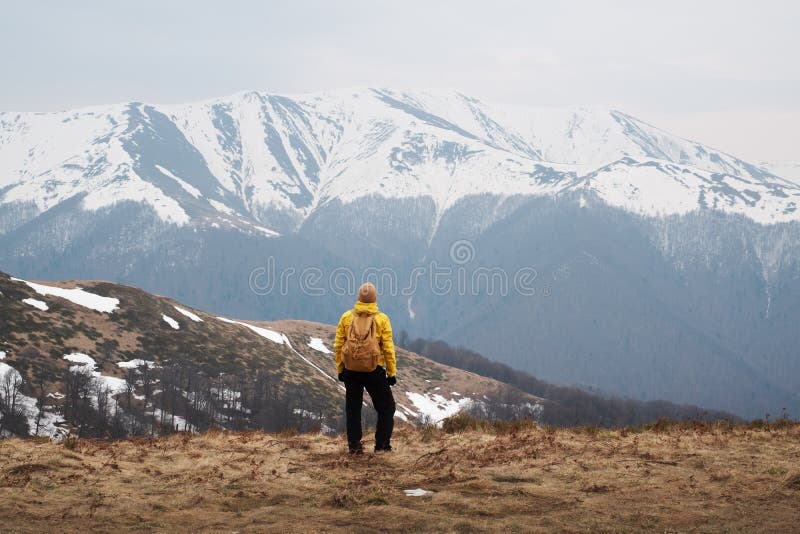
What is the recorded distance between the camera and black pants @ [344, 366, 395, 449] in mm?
18891

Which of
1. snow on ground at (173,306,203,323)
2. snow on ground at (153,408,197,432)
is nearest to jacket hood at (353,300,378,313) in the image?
snow on ground at (153,408,197,432)

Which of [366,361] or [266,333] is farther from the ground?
[366,361]

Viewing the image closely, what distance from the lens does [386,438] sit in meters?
19.4

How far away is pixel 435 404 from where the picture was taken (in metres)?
174

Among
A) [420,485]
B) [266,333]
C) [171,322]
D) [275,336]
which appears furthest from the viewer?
[275,336]

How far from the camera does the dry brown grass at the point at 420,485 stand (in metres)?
13.4

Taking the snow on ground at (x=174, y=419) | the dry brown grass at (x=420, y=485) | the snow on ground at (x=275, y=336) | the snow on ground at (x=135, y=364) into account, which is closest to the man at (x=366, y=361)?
the dry brown grass at (x=420, y=485)

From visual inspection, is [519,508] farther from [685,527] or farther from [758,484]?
[758,484]

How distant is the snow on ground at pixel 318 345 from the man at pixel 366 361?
167m

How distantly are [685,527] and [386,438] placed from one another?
8.08 meters

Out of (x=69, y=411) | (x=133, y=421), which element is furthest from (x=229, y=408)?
(x=69, y=411)

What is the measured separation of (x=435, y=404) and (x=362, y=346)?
158 meters

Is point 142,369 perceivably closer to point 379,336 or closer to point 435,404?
point 435,404

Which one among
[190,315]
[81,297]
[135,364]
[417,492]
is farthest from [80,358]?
[417,492]
